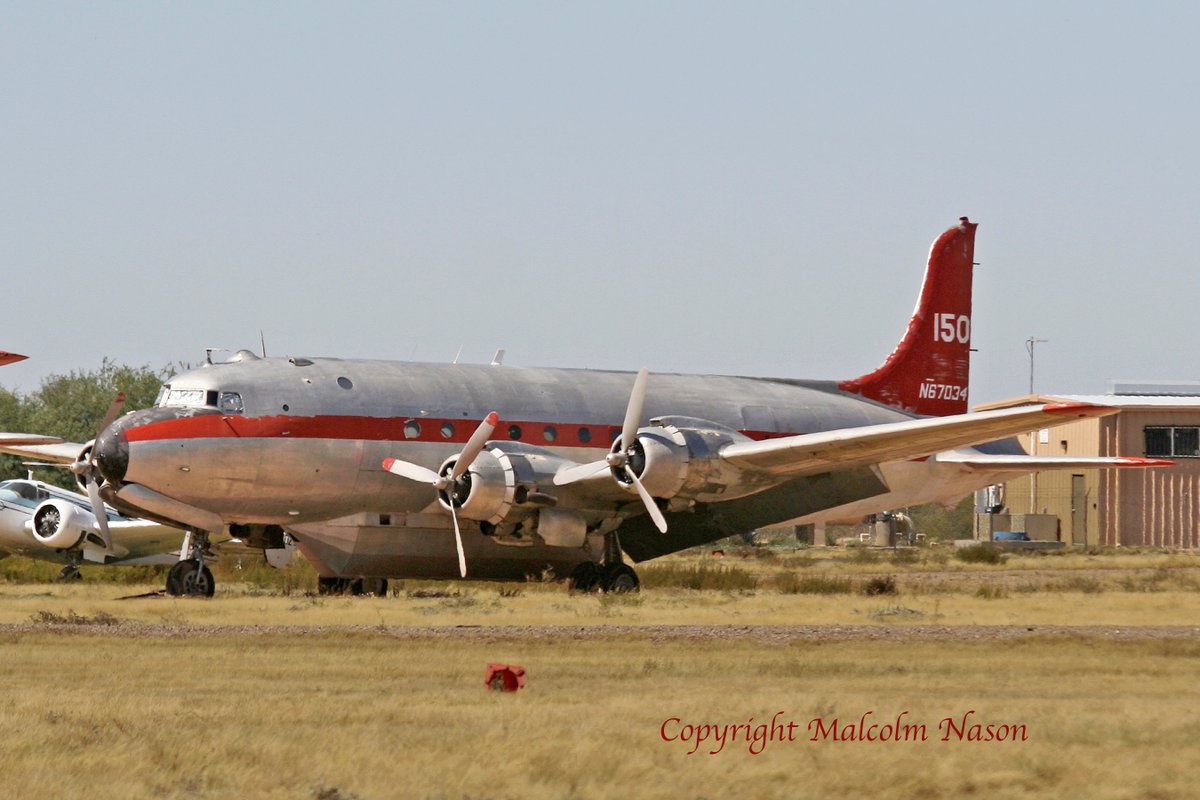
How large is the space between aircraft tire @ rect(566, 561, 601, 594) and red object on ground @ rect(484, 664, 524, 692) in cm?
1472

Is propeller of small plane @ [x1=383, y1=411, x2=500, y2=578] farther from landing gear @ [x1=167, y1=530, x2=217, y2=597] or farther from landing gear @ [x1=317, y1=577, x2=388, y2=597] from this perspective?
landing gear @ [x1=167, y1=530, x2=217, y2=597]

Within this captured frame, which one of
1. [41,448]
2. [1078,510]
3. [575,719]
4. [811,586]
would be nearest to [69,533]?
[41,448]

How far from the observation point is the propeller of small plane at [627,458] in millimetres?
27578

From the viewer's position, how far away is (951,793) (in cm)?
1033

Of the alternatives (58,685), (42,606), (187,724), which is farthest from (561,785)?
(42,606)

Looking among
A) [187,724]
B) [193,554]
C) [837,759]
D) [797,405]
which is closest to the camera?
[837,759]

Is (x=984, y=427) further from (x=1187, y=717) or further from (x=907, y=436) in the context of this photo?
(x=1187, y=717)

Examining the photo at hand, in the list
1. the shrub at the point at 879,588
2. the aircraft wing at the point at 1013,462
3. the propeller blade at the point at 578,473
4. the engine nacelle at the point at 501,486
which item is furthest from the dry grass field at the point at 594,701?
the aircraft wing at the point at 1013,462

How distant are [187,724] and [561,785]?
3.30 m

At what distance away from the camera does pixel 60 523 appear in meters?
36.6

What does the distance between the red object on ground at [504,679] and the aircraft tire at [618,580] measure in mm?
14607

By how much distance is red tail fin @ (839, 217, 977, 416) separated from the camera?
35.3 metres

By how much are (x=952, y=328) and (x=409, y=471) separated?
43.3 ft

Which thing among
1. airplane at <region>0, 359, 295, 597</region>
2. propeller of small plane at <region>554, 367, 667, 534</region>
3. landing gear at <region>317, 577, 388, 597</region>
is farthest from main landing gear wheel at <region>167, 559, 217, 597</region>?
airplane at <region>0, 359, 295, 597</region>
